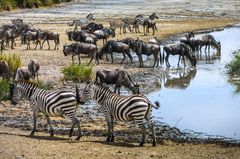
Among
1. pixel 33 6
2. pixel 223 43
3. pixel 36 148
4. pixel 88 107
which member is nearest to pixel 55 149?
pixel 36 148

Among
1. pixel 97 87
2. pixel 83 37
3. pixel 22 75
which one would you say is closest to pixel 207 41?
pixel 83 37

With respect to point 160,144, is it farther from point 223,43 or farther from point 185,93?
point 223,43

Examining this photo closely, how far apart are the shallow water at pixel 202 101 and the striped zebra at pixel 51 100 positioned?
12.2 feet

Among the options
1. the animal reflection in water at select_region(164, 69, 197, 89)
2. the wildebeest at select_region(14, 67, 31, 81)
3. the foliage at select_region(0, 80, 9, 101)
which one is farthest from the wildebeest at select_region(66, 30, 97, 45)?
the foliage at select_region(0, 80, 9, 101)

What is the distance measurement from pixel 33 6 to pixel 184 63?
43124 mm

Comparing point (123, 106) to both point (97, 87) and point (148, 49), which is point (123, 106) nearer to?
point (97, 87)

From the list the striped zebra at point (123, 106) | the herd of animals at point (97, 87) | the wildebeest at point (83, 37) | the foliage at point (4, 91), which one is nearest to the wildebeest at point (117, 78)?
the herd of animals at point (97, 87)

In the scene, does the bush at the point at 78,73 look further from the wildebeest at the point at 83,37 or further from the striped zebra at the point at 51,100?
the wildebeest at the point at 83,37

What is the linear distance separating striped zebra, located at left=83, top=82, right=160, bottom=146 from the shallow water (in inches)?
114

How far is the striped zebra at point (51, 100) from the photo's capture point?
535 inches

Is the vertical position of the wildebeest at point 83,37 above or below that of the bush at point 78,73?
below

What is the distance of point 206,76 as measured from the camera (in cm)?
2547

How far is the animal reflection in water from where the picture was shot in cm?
Result: 2325

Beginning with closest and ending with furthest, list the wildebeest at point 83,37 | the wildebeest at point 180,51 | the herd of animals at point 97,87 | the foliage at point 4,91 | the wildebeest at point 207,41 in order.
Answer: the herd of animals at point 97,87 → the foliage at point 4,91 → the wildebeest at point 180,51 → the wildebeest at point 83,37 → the wildebeest at point 207,41
